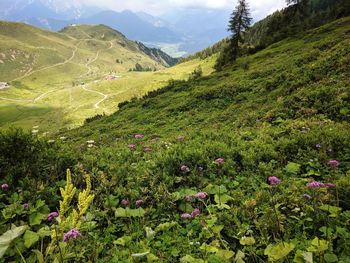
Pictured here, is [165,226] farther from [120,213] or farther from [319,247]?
[319,247]

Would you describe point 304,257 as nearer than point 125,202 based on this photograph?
Yes

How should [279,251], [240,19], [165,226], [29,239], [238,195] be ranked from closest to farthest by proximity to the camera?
[279,251] → [29,239] → [165,226] → [238,195] → [240,19]

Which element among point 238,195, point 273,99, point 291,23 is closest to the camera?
point 238,195

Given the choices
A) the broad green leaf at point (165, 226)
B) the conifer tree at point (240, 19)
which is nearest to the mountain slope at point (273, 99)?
the broad green leaf at point (165, 226)

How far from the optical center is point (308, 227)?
15.0ft

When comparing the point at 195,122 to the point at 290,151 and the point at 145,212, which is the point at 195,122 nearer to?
the point at 290,151

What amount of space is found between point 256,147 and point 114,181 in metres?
4.62

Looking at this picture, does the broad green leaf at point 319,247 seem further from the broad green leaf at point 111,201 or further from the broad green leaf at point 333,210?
the broad green leaf at point 111,201

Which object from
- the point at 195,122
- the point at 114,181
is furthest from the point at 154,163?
the point at 195,122

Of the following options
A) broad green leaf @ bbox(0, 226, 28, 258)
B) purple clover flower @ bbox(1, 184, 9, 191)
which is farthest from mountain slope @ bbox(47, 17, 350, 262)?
purple clover flower @ bbox(1, 184, 9, 191)

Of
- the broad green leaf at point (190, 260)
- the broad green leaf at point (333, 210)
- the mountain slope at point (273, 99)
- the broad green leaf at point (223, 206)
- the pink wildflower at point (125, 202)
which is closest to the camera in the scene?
the broad green leaf at point (190, 260)

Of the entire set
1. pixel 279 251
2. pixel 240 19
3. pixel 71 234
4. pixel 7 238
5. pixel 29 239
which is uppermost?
pixel 240 19

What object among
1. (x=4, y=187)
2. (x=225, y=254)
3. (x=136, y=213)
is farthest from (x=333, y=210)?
(x=4, y=187)

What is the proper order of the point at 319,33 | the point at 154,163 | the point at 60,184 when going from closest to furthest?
the point at 60,184 < the point at 154,163 < the point at 319,33
